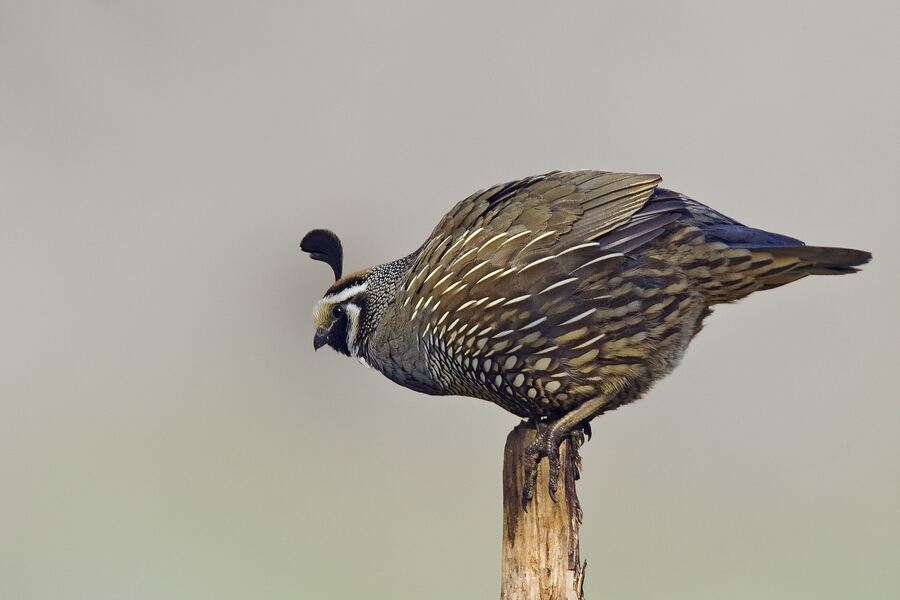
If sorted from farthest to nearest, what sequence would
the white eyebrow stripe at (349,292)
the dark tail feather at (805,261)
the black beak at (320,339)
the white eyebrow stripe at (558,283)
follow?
1. the black beak at (320,339)
2. the white eyebrow stripe at (349,292)
3. the white eyebrow stripe at (558,283)
4. the dark tail feather at (805,261)

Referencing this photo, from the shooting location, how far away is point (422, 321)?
12.9 feet

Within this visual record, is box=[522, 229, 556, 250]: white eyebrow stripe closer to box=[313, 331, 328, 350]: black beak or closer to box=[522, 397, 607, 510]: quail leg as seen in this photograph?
box=[522, 397, 607, 510]: quail leg

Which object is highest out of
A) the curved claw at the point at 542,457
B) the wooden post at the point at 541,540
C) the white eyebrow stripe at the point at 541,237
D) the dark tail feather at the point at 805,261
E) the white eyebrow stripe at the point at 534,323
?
the white eyebrow stripe at the point at 541,237

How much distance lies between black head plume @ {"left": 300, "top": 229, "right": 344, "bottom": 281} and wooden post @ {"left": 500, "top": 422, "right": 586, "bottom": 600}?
4.78ft

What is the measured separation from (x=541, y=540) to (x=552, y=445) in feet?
1.22

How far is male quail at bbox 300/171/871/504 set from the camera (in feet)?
11.4

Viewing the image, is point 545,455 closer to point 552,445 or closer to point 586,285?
point 552,445

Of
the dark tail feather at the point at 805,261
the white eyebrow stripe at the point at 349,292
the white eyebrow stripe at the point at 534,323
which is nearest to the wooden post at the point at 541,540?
the white eyebrow stripe at the point at 534,323

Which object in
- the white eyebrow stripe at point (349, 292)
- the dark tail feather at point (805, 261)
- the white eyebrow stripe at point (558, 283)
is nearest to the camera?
the dark tail feather at point (805, 261)

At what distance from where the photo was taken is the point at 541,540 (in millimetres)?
3578

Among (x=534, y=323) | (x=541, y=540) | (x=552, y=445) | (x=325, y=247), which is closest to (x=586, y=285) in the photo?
(x=534, y=323)

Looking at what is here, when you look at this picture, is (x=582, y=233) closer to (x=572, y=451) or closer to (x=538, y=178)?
(x=538, y=178)

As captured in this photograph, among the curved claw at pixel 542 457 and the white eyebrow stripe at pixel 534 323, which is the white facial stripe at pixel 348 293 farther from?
the curved claw at pixel 542 457

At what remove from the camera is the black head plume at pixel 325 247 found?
447 cm
